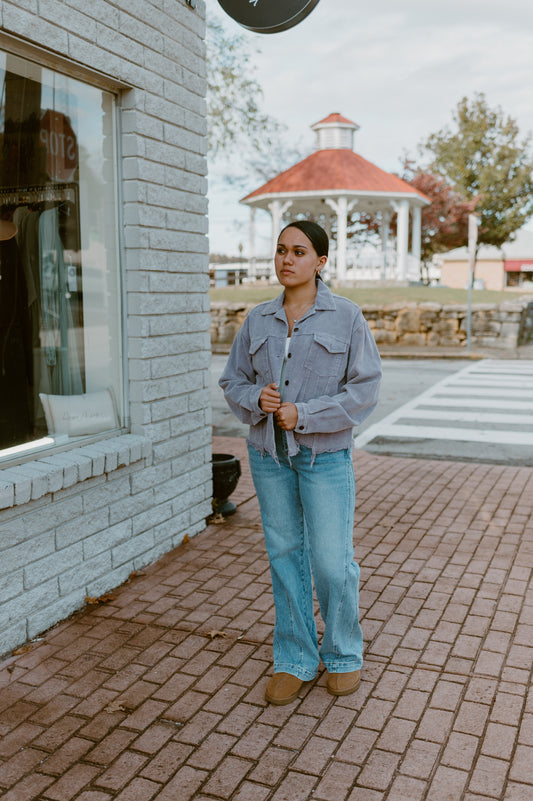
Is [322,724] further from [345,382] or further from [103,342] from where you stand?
[103,342]

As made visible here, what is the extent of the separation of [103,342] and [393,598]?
2294 mm

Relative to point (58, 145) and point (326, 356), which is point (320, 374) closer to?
point (326, 356)

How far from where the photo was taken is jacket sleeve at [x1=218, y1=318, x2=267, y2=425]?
3107 millimetres

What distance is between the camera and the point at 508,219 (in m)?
38.6

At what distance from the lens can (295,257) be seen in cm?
306

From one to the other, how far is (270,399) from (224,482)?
291cm


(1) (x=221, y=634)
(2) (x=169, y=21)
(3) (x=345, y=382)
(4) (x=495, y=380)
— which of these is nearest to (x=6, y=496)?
(1) (x=221, y=634)

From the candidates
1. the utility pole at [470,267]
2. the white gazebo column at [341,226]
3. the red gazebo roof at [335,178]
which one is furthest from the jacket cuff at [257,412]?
the red gazebo roof at [335,178]

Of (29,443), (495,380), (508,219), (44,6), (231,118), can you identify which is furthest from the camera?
(508,219)

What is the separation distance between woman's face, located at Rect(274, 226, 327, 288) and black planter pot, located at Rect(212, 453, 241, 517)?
2858 mm

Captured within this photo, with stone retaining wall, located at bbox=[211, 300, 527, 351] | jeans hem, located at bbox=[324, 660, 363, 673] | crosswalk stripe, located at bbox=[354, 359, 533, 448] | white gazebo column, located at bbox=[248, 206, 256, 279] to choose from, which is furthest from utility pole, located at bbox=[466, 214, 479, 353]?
jeans hem, located at bbox=[324, 660, 363, 673]

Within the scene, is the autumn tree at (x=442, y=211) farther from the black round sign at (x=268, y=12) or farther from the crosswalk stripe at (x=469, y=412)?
the black round sign at (x=268, y=12)

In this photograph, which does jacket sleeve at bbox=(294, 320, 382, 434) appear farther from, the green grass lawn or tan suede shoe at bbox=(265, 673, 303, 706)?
the green grass lawn

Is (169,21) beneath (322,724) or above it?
above
